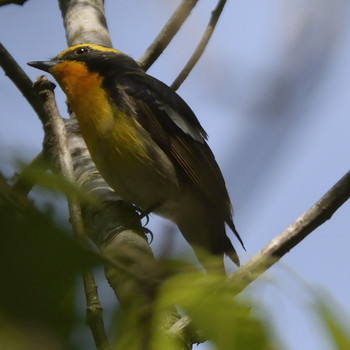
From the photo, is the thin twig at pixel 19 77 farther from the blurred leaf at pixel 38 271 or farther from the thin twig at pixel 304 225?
the blurred leaf at pixel 38 271

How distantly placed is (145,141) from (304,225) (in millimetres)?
2364

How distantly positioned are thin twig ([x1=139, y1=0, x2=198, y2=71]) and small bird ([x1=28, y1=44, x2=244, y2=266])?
8.8 inches

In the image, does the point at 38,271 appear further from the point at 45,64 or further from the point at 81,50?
the point at 45,64

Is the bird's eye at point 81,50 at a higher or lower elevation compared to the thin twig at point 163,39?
lower

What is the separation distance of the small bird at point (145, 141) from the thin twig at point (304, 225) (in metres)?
1.74

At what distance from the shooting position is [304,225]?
2.16m

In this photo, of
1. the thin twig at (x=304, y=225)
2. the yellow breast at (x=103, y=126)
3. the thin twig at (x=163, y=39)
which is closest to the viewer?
the thin twig at (x=304, y=225)

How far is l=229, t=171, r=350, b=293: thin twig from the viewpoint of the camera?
1.22 m

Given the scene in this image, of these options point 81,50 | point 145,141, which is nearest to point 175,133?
point 145,141

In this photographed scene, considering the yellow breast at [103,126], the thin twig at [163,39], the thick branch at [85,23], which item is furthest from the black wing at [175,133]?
the thick branch at [85,23]

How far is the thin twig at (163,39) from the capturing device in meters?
4.72

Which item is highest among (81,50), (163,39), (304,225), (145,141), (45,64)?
(304,225)

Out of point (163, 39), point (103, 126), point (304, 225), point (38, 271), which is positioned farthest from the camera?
point (163, 39)

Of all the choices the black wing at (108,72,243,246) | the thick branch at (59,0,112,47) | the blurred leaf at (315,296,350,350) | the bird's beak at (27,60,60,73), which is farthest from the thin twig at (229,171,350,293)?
the bird's beak at (27,60,60,73)
